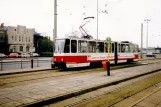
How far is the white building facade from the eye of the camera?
6443 centimetres

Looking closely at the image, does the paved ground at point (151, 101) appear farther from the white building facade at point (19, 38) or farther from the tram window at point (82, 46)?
the white building facade at point (19, 38)

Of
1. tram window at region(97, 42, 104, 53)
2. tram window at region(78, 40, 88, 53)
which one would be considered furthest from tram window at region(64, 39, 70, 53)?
tram window at region(97, 42, 104, 53)

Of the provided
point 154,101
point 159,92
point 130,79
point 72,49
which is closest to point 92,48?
point 72,49

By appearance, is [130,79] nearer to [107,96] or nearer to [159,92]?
[159,92]

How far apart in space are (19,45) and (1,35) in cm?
664

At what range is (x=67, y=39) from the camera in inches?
712

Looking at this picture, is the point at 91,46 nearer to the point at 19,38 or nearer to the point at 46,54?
the point at 46,54

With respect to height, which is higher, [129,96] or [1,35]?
[1,35]

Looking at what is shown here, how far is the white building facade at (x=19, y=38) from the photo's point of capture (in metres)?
64.4

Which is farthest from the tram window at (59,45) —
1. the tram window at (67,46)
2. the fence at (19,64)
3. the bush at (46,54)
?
the bush at (46,54)

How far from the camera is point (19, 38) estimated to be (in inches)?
2635

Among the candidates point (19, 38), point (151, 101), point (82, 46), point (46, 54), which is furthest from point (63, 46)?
point (19, 38)

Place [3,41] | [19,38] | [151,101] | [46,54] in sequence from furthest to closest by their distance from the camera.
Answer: [19,38] < [46,54] < [3,41] < [151,101]

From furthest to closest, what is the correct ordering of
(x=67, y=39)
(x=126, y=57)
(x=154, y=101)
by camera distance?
(x=126, y=57) < (x=67, y=39) < (x=154, y=101)
